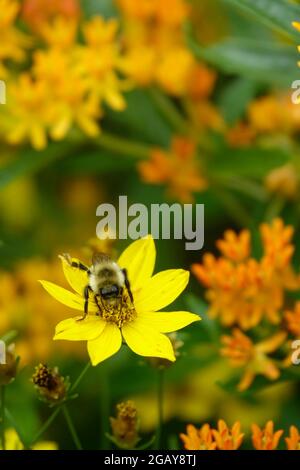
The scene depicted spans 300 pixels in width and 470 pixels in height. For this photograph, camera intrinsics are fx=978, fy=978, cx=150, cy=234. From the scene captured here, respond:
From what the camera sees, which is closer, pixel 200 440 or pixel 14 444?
pixel 200 440

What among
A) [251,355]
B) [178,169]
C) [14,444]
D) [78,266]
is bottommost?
[14,444]

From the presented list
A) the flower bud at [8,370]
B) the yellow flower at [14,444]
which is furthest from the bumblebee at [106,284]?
the yellow flower at [14,444]

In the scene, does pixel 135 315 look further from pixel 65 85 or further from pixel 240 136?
pixel 240 136

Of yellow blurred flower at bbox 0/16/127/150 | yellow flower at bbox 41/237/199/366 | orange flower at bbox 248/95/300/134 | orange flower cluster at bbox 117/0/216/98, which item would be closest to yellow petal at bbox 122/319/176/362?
yellow flower at bbox 41/237/199/366

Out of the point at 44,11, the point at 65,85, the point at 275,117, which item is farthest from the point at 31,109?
the point at 275,117

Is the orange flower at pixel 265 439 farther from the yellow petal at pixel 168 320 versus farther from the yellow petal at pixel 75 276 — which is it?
the yellow petal at pixel 75 276

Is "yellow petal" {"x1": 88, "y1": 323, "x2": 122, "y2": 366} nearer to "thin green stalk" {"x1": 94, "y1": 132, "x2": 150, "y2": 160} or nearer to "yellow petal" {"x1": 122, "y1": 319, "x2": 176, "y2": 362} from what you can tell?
"yellow petal" {"x1": 122, "y1": 319, "x2": 176, "y2": 362}

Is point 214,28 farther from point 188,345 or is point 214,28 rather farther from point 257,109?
point 188,345
